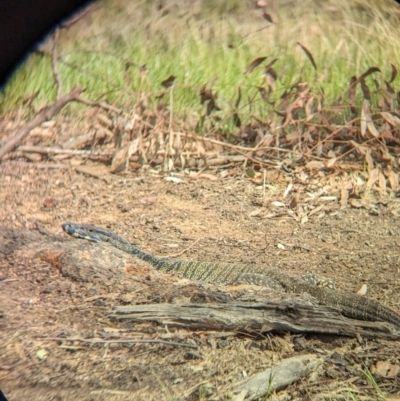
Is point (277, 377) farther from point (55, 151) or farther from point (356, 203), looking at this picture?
point (55, 151)

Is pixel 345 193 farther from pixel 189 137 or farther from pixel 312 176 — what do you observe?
pixel 189 137

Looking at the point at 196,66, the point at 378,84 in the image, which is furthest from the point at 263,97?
the point at 378,84

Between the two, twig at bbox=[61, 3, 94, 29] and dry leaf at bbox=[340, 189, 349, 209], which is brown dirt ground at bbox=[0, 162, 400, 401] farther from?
twig at bbox=[61, 3, 94, 29]

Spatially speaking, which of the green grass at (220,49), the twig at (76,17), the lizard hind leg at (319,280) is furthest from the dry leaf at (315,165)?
the twig at (76,17)

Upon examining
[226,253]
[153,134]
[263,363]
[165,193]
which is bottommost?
[263,363]

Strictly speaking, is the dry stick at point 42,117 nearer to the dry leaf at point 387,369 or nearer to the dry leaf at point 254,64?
the dry leaf at point 254,64

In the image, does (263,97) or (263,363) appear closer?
(263,363)

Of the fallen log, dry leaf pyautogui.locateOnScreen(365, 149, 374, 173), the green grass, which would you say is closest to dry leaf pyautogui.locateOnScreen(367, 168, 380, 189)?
dry leaf pyautogui.locateOnScreen(365, 149, 374, 173)

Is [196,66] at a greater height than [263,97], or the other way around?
[196,66]
